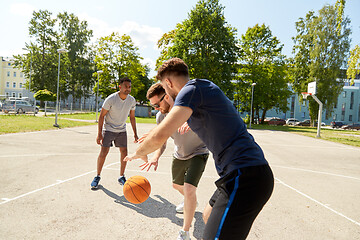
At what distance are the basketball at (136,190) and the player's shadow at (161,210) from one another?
465 mm

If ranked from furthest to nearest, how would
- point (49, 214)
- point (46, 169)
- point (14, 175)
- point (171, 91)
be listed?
point (46, 169) → point (14, 175) → point (49, 214) → point (171, 91)

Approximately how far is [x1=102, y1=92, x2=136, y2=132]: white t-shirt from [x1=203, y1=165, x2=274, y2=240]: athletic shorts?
396cm

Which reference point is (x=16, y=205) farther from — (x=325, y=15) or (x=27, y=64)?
(x=27, y=64)

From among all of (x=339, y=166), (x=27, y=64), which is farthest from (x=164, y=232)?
(x=27, y=64)

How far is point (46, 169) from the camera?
6.44 m

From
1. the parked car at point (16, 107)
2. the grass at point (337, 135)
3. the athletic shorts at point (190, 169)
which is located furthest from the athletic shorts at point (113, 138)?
the parked car at point (16, 107)

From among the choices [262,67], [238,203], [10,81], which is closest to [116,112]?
[238,203]

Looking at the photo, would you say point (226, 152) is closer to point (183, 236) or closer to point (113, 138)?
point (183, 236)

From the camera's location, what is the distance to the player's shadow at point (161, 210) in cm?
362

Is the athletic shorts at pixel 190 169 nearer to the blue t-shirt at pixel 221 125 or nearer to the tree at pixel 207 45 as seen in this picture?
the blue t-shirt at pixel 221 125

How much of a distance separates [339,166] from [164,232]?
8.16m

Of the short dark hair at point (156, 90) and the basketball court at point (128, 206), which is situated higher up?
the short dark hair at point (156, 90)

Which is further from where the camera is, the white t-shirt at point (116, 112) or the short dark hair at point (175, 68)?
the white t-shirt at point (116, 112)

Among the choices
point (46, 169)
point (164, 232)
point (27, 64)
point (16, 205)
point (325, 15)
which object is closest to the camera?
point (164, 232)
